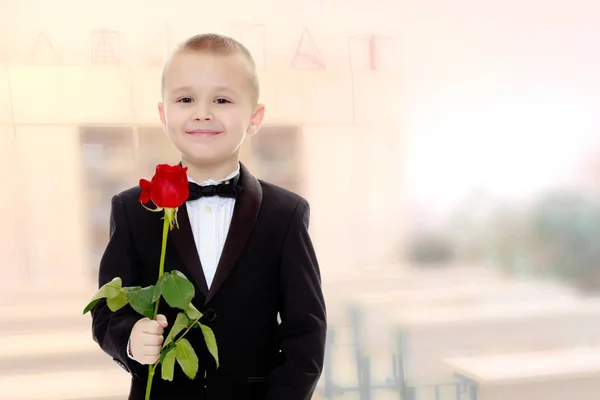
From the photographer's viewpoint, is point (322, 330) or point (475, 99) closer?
point (322, 330)

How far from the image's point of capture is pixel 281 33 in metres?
1.70

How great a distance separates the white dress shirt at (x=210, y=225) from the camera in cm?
100

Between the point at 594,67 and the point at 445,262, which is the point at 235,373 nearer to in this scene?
the point at 445,262

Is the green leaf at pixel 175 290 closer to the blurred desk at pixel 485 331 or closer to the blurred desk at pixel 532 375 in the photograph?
the blurred desk at pixel 485 331

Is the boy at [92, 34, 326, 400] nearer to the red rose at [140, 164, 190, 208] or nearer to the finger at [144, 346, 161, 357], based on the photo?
the finger at [144, 346, 161, 357]

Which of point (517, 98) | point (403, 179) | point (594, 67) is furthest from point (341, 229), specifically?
point (594, 67)

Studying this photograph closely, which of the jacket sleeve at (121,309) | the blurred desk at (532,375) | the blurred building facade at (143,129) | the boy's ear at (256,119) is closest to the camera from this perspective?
the jacket sleeve at (121,309)

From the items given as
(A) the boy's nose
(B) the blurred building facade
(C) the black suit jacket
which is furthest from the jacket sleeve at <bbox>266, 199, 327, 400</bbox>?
(B) the blurred building facade

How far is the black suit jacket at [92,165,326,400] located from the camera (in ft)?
3.17

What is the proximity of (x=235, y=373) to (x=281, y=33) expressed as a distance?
1014 millimetres

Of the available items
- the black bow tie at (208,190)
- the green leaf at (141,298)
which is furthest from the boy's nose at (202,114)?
the green leaf at (141,298)

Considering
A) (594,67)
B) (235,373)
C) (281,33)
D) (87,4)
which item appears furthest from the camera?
(594,67)

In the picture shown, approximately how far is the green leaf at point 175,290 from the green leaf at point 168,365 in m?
0.07

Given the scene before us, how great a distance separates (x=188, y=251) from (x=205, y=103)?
0.77 feet
